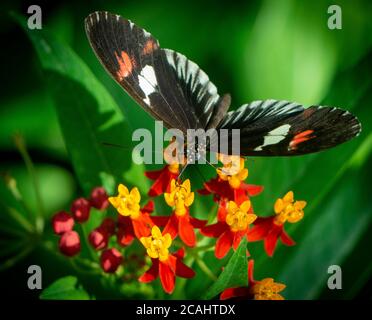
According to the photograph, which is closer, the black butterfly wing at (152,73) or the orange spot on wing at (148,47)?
the black butterfly wing at (152,73)

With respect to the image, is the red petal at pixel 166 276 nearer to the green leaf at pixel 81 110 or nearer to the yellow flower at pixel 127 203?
the yellow flower at pixel 127 203

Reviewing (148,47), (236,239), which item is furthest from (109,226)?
(148,47)

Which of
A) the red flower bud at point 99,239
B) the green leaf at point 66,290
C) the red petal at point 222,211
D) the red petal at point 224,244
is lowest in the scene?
the green leaf at point 66,290

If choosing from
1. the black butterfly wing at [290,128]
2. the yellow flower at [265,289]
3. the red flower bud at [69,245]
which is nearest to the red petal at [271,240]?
the yellow flower at [265,289]

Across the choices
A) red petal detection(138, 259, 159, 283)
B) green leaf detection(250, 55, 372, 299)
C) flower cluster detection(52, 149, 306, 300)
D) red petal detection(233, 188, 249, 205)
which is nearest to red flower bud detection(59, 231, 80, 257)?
flower cluster detection(52, 149, 306, 300)

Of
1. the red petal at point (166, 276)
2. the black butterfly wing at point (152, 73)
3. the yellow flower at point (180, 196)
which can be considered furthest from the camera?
the black butterfly wing at point (152, 73)

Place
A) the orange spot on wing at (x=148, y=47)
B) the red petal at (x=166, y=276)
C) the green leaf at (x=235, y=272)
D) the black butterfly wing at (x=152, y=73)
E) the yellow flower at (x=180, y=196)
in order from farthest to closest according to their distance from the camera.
A: the orange spot on wing at (x=148, y=47), the black butterfly wing at (x=152, y=73), the yellow flower at (x=180, y=196), the red petal at (x=166, y=276), the green leaf at (x=235, y=272)
